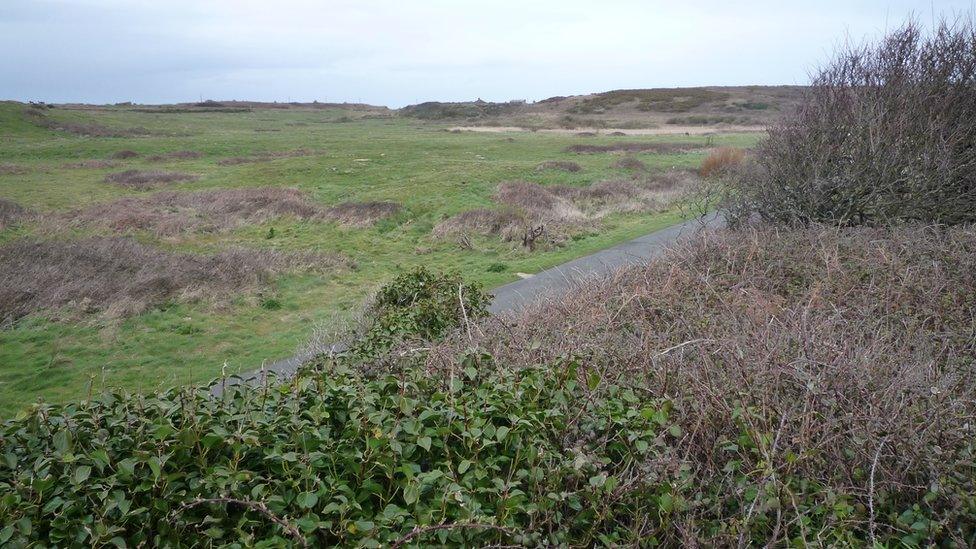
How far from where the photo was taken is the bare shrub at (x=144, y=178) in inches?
1121

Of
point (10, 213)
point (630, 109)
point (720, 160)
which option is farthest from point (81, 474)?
point (630, 109)

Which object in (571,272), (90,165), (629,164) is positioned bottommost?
(571,272)

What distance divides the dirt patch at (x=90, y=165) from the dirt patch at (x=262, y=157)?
5200 mm

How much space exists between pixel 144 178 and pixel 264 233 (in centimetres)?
1276

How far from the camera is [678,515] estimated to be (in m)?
3.42

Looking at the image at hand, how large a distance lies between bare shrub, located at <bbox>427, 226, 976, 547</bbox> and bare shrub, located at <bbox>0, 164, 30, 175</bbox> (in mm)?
31815

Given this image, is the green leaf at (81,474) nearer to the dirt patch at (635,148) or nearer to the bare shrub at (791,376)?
the bare shrub at (791,376)

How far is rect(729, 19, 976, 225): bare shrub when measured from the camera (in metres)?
A: 10.3

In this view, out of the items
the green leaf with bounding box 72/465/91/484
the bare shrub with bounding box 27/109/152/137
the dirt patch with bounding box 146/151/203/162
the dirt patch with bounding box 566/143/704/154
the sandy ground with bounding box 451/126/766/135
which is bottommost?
the green leaf with bounding box 72/465/91/484

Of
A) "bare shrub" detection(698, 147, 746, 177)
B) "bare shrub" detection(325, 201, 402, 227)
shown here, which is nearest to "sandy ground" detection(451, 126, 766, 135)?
"bare shrub" detection(698, 147, 746, 177)

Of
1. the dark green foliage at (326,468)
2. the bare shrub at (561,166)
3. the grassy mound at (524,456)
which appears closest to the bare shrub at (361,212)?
the bare shrub at (561,166)

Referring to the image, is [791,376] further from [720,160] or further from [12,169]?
[12,169]

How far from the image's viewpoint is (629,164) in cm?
3322

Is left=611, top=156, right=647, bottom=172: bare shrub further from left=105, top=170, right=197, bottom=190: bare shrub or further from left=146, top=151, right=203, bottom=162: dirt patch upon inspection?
left=146, top=151, right=203, bottom=162: dirt patch
